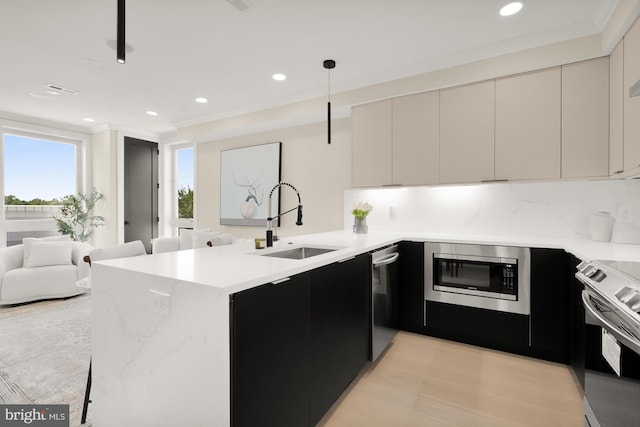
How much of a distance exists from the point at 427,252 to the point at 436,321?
2.05ft

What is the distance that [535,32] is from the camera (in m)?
2.50

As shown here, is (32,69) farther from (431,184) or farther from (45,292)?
(431,184)

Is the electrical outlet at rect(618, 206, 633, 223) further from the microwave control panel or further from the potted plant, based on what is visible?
the potted plant

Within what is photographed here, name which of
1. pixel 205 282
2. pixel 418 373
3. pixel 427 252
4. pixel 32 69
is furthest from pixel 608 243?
pixel 32 69

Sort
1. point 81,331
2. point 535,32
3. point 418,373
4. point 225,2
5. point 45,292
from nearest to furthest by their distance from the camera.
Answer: point 225,2, point 418,373, point 535,32, point 81,331, point 45,292

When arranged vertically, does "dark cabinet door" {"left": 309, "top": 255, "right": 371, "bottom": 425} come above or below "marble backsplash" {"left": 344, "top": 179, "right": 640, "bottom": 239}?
below

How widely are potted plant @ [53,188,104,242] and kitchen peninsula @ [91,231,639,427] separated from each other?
4953mm

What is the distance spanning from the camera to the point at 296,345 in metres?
1.43

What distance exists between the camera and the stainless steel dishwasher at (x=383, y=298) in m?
2.27

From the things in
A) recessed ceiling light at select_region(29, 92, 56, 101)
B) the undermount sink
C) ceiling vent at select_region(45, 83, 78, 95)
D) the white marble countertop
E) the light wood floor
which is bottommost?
the light wood floor

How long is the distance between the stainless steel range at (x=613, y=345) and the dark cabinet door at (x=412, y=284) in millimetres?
1334

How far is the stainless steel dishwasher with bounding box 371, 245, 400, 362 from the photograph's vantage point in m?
2.27

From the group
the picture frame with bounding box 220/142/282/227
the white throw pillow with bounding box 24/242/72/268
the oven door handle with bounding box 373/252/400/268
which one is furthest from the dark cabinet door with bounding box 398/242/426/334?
the white throw pillow with bounding box 24/242/72/268

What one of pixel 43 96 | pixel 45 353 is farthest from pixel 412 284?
pixel 43 96
